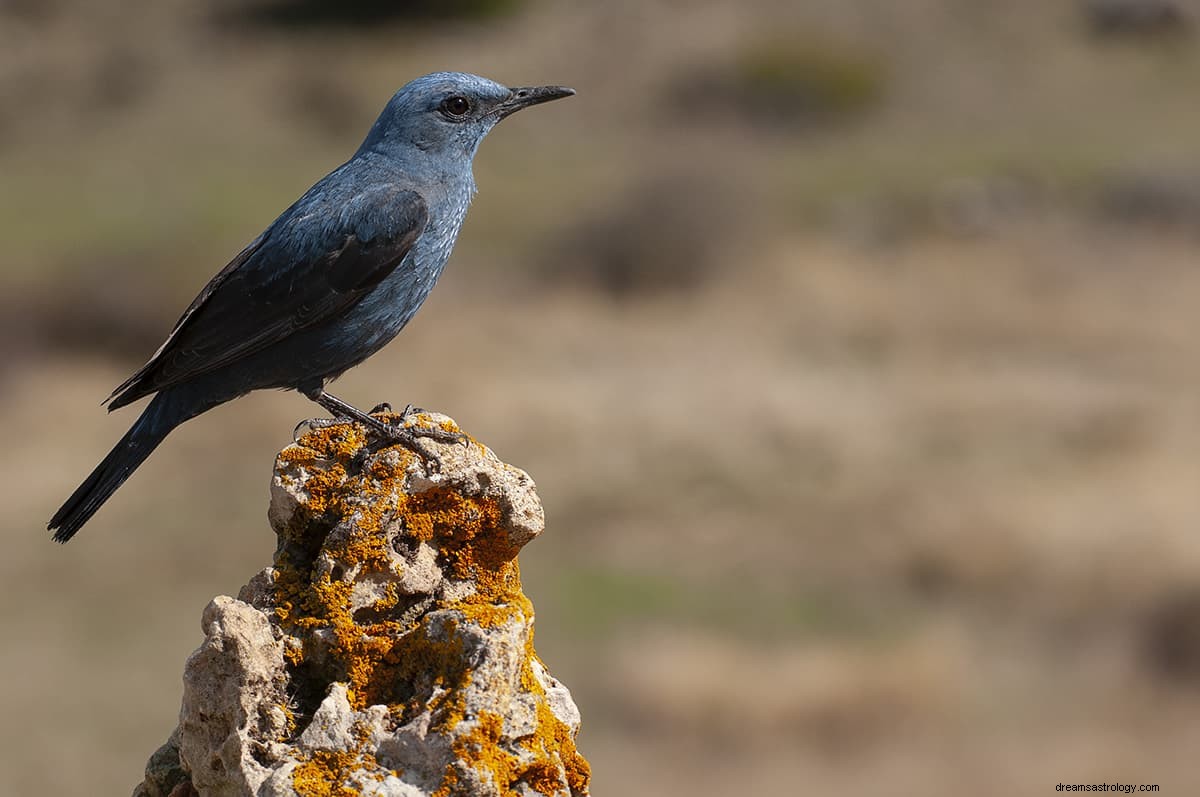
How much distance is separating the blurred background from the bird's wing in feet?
29.4

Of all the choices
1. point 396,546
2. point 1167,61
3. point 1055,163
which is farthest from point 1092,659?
point 1167,61

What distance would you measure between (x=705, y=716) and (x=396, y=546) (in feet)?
38.4

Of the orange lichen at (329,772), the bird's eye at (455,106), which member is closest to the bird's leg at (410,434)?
the orange lichen at (329,772)

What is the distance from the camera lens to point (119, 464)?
6.77 m

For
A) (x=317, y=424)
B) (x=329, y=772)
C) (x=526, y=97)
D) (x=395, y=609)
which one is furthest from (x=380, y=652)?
(x=526, y=97)

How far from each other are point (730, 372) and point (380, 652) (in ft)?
71.5

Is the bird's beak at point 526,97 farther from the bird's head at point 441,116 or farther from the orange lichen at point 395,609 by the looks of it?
the orange lichen at point 395,609

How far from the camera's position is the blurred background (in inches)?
664

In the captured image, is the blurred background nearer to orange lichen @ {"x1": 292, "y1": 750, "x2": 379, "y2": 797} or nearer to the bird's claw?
the bird's claw

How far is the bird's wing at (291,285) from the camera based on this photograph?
22.6 ft

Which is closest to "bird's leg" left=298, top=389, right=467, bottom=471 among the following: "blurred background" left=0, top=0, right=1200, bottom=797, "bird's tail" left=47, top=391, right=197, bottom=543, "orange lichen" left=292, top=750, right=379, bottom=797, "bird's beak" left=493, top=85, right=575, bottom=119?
"orange lichen" left=292, top=750, right=379, bottom=797

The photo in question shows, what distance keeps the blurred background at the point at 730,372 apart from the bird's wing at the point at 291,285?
8967mm

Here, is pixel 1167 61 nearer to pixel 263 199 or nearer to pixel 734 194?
pixel 734 194

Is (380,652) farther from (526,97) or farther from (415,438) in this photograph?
(526,97)
